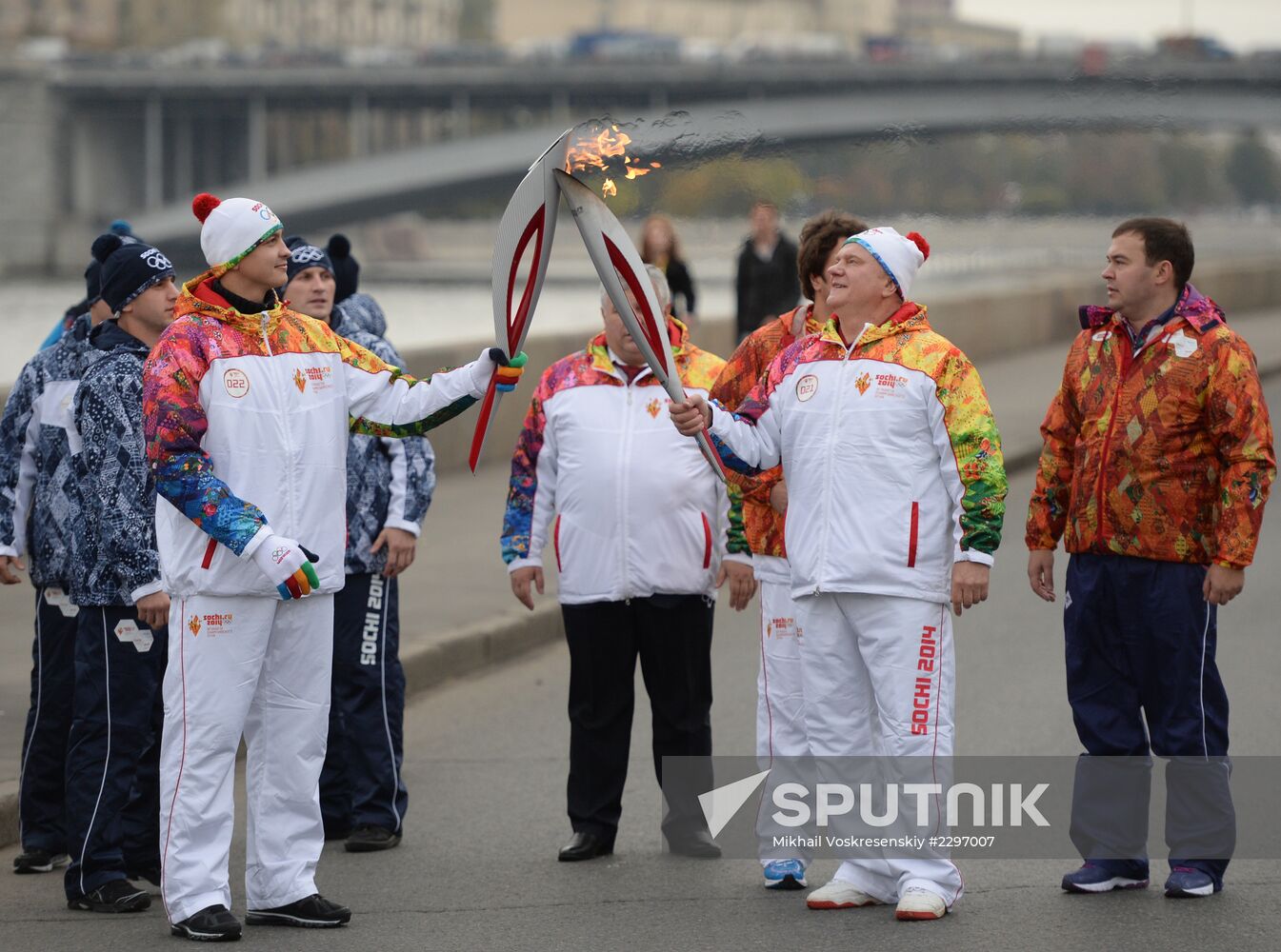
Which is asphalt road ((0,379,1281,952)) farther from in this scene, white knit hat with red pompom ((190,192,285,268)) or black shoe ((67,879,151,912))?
white knit hat with red pompom ((190,192,285,268))

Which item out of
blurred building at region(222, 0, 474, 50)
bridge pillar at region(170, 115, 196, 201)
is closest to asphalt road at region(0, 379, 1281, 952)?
bridge pillar at region(170, 115, 196, 201)

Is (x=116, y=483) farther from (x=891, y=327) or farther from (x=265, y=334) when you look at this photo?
(x=891, y=327)

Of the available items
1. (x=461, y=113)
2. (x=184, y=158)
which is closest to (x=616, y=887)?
(x=184, y=158)

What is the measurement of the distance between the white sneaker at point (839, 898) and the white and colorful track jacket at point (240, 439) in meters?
1.57

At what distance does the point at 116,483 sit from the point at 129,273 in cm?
63

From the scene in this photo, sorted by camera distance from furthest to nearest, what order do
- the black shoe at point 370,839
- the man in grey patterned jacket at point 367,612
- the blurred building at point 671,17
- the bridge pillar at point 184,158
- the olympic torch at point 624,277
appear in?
the blurred building at point 671,17 < the bridge pillar at point 184,158 < the man in grey patterned jacket at point 367,612 < the black shoe at point 370,839 < the olympic torch at point 624,277

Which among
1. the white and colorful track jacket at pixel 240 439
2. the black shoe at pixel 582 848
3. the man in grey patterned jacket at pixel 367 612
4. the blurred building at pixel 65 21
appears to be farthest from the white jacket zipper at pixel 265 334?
the blurred building at pixel 65 21

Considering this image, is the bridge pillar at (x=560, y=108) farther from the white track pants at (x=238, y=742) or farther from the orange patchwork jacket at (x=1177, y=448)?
the white track pants at (x=238, y=742)

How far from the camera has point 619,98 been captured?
214ft

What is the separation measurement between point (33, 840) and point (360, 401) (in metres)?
1.85

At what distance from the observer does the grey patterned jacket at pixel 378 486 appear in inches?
247

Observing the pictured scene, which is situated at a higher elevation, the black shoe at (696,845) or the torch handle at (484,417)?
the torch handle at (484,417)

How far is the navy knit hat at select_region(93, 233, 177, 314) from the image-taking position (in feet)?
17.8

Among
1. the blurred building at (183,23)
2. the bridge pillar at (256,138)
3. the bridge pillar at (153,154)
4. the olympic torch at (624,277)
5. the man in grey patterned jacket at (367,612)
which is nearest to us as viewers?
the olympic torch at (624,277)
